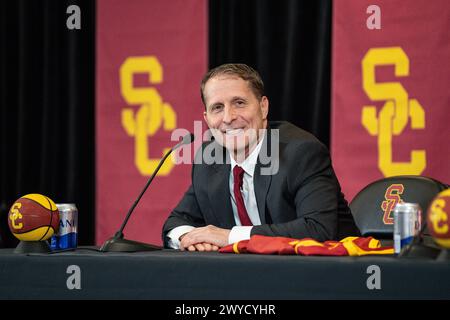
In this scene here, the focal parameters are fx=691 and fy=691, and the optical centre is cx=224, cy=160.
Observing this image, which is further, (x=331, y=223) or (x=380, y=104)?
(x=380, y=104)

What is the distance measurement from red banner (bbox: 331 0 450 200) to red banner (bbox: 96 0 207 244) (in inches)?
33.0

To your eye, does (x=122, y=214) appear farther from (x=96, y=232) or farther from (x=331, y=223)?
(x=331, y=223)

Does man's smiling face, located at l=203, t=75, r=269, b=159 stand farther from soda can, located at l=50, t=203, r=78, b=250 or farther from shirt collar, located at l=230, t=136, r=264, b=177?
soda can, located at l=50, t=203, r=78, b=250

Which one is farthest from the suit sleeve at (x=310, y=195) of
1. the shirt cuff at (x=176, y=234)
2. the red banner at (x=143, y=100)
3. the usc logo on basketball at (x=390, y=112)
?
the red banner at (x=143, y=100)

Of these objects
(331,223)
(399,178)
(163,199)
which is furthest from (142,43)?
(331,223)

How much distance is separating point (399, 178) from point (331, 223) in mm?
636

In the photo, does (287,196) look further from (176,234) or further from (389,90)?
(389,90)

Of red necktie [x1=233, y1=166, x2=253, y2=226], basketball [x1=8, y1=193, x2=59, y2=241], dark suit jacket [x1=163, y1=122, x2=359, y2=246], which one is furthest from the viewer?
red necktie [x1=233, y1=166, x2=253, y2=226]

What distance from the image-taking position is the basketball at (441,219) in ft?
4.88

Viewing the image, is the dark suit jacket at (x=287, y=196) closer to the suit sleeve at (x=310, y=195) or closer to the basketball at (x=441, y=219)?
the suit sleeve at (x=310, y=195)

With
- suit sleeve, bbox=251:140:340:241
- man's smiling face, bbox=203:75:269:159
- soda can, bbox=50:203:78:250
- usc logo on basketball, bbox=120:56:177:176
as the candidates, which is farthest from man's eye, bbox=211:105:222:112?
usc logo on basketball, bbox=120:56:177:176

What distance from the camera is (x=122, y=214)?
4.01m

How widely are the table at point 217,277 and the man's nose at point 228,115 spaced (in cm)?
84

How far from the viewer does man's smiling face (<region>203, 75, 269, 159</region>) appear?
248cm
